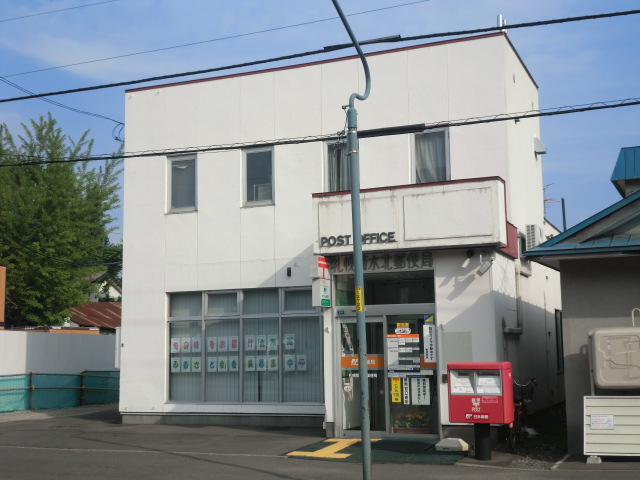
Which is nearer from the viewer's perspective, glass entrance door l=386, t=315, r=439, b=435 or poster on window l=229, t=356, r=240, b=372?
glass entrance door l=386, t=315, r=439, b=435

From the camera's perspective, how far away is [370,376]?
1670 cm

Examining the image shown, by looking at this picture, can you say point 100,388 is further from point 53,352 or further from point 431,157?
point 431,157

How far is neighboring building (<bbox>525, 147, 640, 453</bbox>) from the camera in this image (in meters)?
13.7

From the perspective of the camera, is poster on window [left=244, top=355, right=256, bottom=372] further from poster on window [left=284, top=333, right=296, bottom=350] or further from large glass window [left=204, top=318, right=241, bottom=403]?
poster on window [left=284, top=333, right=296, bottom=350]

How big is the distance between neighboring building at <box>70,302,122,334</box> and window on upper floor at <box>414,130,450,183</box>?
25800mm

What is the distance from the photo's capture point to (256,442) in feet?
54.0

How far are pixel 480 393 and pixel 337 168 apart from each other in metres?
7.33

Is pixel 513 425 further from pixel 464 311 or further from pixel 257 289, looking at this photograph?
pixel 257 289

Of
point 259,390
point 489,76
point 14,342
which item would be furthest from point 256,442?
point 14,342

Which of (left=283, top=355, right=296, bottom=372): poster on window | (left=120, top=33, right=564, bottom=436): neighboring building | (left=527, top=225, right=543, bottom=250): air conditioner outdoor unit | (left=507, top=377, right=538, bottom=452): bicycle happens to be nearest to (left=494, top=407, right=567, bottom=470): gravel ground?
(left=507, top=377, right=538, bottom=452): bicycle

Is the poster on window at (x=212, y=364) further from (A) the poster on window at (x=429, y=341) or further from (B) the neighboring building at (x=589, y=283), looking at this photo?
(B) the neighboring building at (x=589, y=283)

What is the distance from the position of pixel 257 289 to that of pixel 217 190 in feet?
8.79

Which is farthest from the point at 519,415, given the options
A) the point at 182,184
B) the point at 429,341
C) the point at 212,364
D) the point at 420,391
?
the point at 182,184

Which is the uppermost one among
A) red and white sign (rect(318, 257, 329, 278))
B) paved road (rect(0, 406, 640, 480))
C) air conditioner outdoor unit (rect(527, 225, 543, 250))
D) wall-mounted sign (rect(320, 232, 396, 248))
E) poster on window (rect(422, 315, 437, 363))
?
air conditioner outdoor unit (rect(527, 225, 543, 250))
